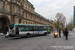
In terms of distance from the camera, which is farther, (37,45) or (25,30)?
(25,30)

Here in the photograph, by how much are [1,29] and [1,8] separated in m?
7.38

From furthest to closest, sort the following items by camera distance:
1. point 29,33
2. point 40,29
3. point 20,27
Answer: point 40,29 < point 29,33 < point 20,27

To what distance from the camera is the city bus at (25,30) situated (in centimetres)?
1683

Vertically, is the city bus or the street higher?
the city bus

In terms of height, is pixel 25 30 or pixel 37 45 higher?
pixel 25 30

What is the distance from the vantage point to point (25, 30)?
18.7 meters

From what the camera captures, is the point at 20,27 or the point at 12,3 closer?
the point at 20,27

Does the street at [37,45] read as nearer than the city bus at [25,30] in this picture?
Yes

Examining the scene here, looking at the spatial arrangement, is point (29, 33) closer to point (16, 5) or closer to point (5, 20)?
point (5, 20)

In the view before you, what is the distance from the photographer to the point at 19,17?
35.4 meters

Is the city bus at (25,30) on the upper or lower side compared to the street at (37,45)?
upper

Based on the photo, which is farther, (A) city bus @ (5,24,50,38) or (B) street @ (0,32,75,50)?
(A) city bus @ (5,24,50,38)

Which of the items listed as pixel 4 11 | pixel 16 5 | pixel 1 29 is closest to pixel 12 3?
pixel 16 5

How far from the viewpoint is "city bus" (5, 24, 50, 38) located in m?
16.8
